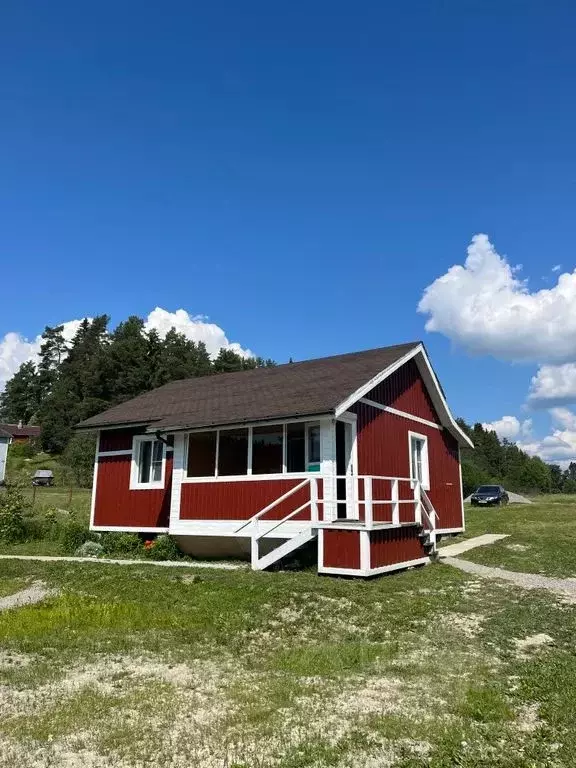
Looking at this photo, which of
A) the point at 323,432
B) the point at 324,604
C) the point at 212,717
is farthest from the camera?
the point at 323,432

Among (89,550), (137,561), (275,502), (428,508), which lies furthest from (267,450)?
(89,550)

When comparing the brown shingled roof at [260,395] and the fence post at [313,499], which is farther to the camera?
the brown shingled roof at [260,395]

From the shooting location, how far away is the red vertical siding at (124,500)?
16344mm

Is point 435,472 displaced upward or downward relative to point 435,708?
upward

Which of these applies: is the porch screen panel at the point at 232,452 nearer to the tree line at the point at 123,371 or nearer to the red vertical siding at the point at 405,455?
the red vertical siding at the point at 405,455

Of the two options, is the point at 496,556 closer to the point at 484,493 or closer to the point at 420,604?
the point at 420,604

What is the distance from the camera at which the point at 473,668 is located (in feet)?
19.8

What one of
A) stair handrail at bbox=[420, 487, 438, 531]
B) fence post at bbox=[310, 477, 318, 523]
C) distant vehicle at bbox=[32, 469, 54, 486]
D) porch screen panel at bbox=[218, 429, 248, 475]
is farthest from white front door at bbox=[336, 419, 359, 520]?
distant vehicle at bbox=[32, 469, 54, 486]

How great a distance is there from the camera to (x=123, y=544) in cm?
1595

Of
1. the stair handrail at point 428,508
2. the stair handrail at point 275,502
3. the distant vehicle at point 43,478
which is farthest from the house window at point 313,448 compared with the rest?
the distant vehicle at point 43,478

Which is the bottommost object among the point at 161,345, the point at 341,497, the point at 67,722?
the point at 67,722

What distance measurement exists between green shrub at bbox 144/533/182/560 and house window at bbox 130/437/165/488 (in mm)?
2141

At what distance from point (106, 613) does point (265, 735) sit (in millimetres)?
4710

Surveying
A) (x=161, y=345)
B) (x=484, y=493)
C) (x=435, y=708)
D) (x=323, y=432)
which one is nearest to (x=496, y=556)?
(x=323, y=432)
